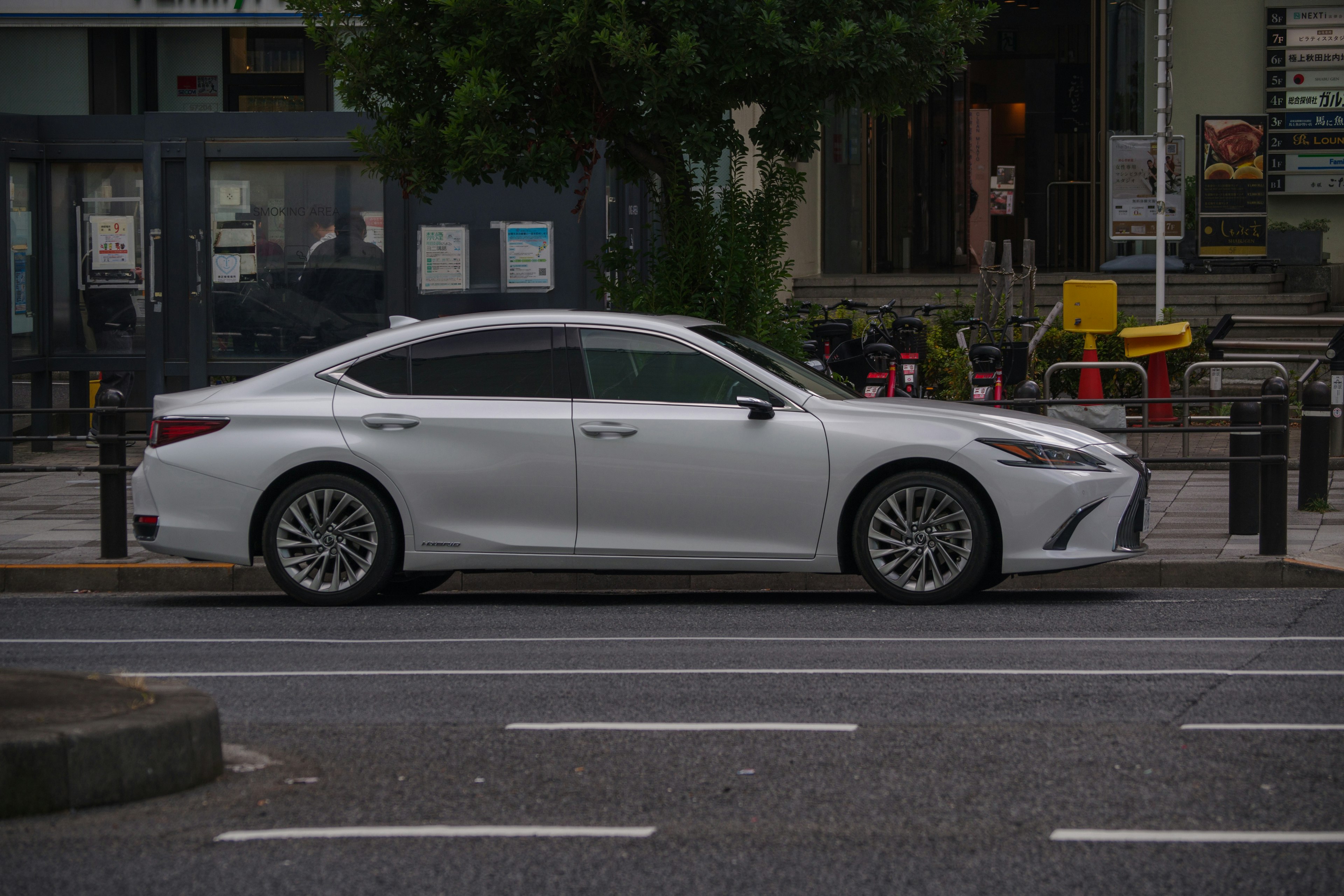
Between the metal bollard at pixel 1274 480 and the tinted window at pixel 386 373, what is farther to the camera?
the metal bollard at pixel 1274 480

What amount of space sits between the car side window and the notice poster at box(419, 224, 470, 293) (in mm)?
7115

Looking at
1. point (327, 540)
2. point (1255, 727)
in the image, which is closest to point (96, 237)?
point (327, 540)

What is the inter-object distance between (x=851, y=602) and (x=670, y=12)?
4.18 meters

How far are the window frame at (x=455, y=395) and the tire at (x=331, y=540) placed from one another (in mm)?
492

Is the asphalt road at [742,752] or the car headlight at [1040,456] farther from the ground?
the car headlight at [1040,456]

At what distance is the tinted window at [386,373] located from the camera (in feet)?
29.2

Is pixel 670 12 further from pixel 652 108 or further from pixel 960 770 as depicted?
pixel 960 770

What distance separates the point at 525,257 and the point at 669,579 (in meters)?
6.56

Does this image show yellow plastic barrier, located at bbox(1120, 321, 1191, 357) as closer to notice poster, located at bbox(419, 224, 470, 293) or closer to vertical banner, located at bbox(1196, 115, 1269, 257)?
vertical banner, located at bbox(1196, 115, 1269, 257)

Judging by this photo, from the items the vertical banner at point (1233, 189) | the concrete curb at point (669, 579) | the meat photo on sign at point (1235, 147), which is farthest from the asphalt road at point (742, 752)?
the meat photo on sign at point (1235, 147)

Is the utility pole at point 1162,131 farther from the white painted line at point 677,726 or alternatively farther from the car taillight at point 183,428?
the white painted line at point 677,726

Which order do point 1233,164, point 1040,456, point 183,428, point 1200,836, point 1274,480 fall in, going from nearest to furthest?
point 1200,836 → point 1040,456 → point 183,428 → point 1274,480 → point 1233,164

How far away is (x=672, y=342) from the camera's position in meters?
8.81

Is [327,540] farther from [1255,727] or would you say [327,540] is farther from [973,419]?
[1255,727]
